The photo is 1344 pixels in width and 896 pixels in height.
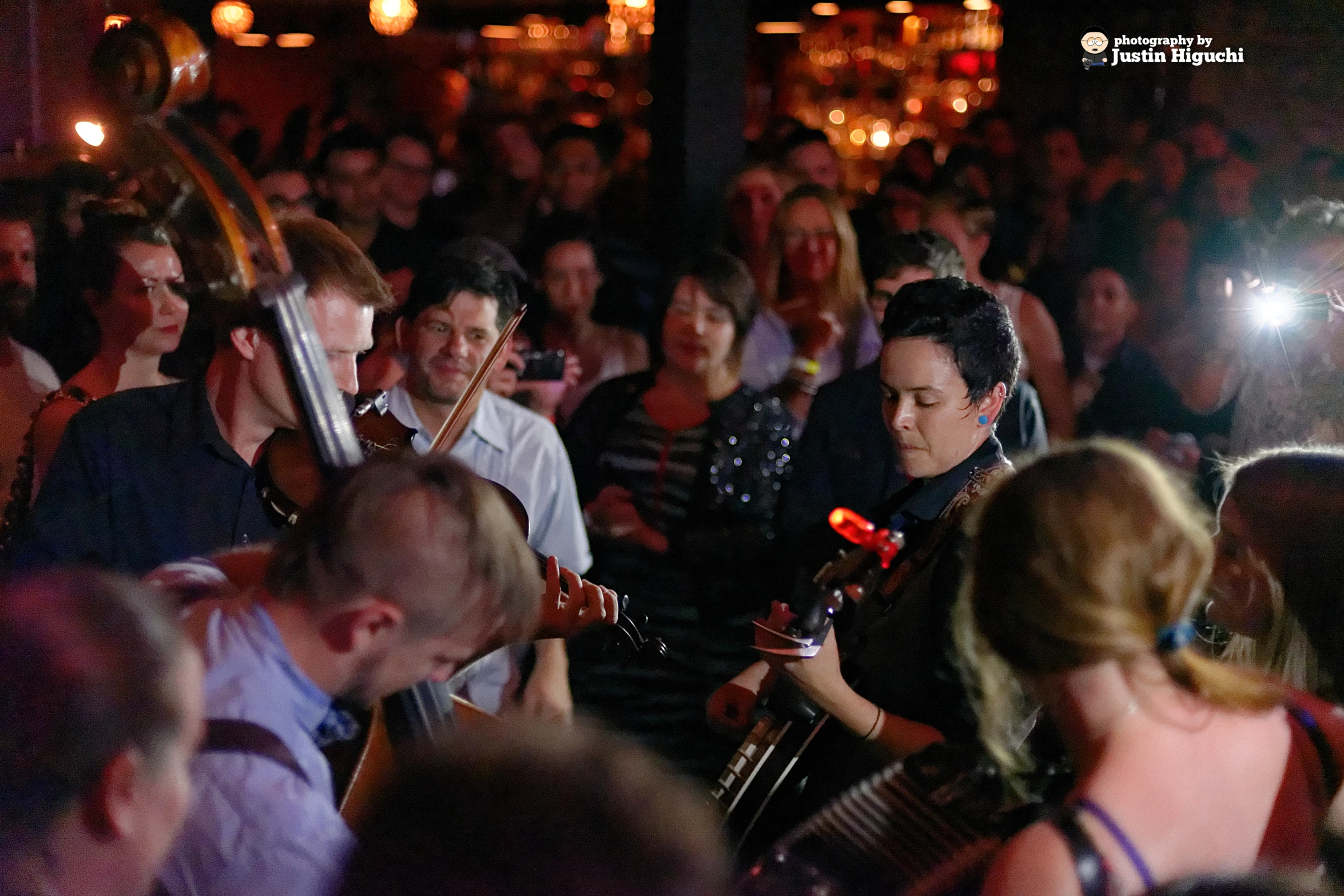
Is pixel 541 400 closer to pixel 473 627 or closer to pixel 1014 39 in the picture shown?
pixel 473 627

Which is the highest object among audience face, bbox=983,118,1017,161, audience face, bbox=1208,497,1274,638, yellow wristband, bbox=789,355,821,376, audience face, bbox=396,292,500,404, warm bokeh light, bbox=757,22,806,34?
warm bokeh light, bbox=757,22,806,34

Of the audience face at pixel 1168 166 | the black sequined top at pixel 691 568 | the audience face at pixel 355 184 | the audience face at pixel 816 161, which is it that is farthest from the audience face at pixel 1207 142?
the audience face at pixel 355 184

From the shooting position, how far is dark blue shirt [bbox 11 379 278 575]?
2.06 metres

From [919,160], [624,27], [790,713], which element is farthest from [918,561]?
[624,27]

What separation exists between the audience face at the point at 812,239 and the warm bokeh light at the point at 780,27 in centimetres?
602

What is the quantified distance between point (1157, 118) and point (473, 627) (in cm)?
695

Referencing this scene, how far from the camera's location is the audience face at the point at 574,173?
18.1 feet

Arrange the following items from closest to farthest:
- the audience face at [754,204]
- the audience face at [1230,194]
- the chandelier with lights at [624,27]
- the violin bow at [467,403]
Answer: the violin bow at [467,403] < the audience face at [754,204] < the audience face at [1230,194] < the chandelier with lights at [624,27]

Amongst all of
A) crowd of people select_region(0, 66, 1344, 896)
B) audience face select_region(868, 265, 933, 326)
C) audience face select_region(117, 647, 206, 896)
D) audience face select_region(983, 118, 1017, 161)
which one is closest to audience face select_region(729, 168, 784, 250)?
crowd of people select_region(0, 66, 1344, 896)

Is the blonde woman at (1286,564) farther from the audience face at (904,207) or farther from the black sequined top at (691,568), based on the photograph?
the audience face at (904,207)

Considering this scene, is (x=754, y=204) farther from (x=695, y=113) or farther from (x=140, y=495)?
(x=140, y=495)

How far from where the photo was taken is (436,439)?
226 centimetres

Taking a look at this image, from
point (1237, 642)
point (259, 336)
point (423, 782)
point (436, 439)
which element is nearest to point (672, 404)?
point (436, 439)

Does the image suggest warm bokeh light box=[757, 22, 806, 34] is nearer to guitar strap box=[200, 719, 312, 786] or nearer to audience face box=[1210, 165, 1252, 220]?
audience face box=[1210, 165, 1252, 220]
